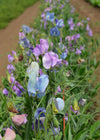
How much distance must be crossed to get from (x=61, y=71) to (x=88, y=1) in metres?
5.07

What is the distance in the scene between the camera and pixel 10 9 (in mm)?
5531

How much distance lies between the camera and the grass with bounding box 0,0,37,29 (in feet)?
15.4

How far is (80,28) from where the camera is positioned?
253 centimetres

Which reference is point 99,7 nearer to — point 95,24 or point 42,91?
point 95,24

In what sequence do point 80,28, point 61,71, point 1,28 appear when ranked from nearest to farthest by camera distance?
1. point 61,71
2. point 80,28
3. point 1,28

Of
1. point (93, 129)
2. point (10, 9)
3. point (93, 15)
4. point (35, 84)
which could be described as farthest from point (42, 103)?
point (10, 9)

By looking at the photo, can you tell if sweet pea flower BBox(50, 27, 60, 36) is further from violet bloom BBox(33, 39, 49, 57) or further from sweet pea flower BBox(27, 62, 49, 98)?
sweet pea flower BBox(27, 62, 49, 98)

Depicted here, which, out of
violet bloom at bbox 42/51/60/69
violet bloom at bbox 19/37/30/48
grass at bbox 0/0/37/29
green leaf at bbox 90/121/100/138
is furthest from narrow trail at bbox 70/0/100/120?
grass at bbox 0/0/37/29

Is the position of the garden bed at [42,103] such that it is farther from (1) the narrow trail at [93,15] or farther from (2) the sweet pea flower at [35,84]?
(1) the narrow trail at [93,15]

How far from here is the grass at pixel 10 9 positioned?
4.70 metres

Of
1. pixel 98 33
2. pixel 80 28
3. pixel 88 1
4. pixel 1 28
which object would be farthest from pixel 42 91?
pixel 88 1

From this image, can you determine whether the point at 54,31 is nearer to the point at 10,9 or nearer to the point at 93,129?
the point at 93,129

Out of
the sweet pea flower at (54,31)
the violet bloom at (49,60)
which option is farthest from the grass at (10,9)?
the violet bloom at (49,60)

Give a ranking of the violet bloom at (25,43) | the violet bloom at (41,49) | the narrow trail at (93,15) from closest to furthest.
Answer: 1. the violet bloom at (41,49)
2. the violet bloom at (25,43)
3. the narrow trail at (93,15)
